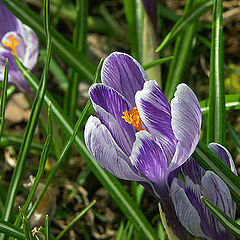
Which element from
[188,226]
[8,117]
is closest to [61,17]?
[8,117]

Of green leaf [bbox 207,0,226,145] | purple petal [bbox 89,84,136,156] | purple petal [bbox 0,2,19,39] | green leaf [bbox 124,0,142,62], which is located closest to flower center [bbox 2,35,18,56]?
purple petal [bbox 0,2,19,39]

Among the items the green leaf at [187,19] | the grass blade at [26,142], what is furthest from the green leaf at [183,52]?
the grass blade at [26,142]

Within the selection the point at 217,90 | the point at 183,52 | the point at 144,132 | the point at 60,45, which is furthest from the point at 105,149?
the point at 183,52

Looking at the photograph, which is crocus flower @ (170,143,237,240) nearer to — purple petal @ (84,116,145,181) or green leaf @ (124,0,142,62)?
purple petal @ (84,116,145,181)

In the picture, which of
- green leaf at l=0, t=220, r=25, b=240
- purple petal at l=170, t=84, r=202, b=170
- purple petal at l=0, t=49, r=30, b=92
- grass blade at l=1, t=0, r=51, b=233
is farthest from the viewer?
purple petal at l=0, t=49, r=30, b=92

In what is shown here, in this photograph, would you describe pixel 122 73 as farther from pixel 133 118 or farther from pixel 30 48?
pixel 30 48
